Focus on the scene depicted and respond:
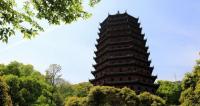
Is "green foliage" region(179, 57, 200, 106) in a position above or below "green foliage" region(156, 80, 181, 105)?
below

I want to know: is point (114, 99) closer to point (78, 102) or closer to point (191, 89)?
point (78, 102)

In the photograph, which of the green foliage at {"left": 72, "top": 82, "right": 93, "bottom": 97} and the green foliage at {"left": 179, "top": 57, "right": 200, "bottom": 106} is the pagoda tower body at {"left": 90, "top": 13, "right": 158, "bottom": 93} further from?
the green foliage at {"left": 179, "top": 57, "right": 200, "bottom": 106}

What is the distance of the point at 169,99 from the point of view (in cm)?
7438

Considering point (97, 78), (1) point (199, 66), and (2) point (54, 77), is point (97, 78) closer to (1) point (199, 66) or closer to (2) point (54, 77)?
(2) point (54, 77)

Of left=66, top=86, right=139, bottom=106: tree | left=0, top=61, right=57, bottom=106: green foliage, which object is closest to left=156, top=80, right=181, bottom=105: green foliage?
left=0, top=61, right=57, bottom=106: green foliage

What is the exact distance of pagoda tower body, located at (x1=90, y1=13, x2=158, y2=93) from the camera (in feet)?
195

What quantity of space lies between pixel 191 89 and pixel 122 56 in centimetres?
2387

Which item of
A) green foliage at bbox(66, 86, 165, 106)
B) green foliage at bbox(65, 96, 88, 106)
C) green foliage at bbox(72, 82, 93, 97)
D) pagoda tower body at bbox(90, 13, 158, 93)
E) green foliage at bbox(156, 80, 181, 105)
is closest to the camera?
green foliage at bbox(66, 86, 165, 106)

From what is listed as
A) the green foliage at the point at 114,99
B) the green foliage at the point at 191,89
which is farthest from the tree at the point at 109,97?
the green foliage at the point at 191,89

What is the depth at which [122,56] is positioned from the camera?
2418 inches

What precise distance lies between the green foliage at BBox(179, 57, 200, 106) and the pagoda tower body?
17.2m

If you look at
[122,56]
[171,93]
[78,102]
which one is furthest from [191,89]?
[171,93]

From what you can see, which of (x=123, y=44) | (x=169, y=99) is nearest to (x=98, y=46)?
(x=123, y=44)

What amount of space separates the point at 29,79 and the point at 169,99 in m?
30.0
